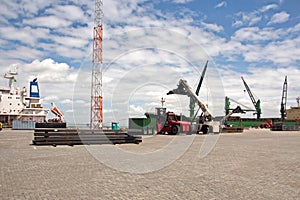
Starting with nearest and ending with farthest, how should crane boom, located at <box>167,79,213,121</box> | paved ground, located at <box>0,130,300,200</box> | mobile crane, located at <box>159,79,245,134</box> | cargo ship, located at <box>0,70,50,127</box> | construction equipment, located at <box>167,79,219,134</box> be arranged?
paved ground, located at <box>0,130,300,200</box> → mobile crane, located at <box>159,79,245,134</box> → construction equipment, located at <box>167,79,219,134</box> → crane boom, located at <box>167,79,213,121</box> → cargo ship, located at <box>0,70,50,127</box>

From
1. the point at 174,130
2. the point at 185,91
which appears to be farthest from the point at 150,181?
the point at 185,91

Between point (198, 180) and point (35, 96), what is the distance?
212ft

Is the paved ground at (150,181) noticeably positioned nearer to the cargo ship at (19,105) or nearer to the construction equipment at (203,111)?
the construction equipment at (203,111)

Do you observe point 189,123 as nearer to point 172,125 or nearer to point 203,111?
point 172,125

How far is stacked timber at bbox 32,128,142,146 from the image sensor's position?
17.8 metres

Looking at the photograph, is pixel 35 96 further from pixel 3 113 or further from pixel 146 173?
pixel 146 173

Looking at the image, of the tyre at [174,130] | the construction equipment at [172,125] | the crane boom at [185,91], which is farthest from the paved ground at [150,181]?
the crane boom at [185,91]

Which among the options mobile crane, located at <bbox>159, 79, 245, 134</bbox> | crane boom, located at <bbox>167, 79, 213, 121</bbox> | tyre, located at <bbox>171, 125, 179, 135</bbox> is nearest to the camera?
tyre, located at <bbox>171, 125, 179, 135</bbox>

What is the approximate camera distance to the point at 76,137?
18.7 m

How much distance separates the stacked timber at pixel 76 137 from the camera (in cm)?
1783

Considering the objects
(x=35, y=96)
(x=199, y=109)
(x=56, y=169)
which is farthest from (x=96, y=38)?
(x=56, y=169)

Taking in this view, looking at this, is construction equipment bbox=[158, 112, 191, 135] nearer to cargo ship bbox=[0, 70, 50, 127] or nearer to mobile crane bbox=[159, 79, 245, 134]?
mobile crane bbox=[159, 79, 245, 134]

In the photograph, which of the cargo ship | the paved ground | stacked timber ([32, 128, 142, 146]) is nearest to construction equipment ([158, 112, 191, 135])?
stacked timber ([32, 128, 142, 146])

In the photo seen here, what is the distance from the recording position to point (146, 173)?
897 cm
